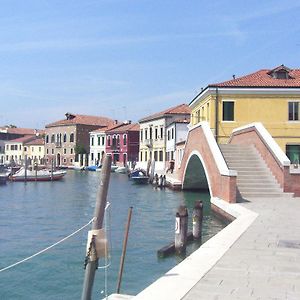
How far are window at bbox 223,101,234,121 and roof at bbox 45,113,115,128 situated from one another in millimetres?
48609

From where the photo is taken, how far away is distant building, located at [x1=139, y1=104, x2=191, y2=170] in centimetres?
5253

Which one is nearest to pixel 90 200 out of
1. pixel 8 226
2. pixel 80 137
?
pixel 8 226

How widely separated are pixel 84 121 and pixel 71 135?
2.93 metres

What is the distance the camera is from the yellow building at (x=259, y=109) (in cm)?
2812

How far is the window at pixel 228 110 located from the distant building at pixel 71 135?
4811 centimetres

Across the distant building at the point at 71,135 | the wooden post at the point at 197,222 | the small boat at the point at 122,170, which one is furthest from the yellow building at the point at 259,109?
the distant building at the point at 71,135

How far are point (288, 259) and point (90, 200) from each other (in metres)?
18.5

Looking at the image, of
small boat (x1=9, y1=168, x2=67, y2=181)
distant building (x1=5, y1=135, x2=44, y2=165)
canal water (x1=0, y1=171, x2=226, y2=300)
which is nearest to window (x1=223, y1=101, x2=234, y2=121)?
canal water (x1=0, y1=171, x2=226, y2=300)

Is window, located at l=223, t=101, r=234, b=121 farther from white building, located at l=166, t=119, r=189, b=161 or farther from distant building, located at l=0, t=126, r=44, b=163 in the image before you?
distant building, located at l=0, t=126, r=44, b=163

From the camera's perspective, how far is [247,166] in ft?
59.2

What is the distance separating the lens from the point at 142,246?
1158 cm

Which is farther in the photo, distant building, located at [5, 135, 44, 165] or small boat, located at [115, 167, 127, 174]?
distant building, located at [5, 135, 44, 165]

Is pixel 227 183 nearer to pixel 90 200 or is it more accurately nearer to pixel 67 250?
pixel 67 250

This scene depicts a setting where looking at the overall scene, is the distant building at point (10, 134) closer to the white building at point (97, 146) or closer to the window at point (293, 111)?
the white building at point (97, 146)
